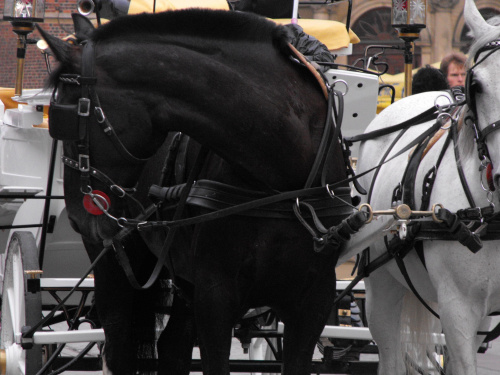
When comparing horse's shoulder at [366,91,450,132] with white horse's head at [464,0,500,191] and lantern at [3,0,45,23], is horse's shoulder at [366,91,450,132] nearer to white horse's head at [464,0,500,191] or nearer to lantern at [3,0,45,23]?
white horse's head at [464,0,500,191]

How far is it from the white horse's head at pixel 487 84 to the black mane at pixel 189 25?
0.70m

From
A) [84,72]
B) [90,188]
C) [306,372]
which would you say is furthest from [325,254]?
[84,72]

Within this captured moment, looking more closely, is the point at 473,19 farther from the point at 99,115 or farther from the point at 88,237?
the point at 88,237

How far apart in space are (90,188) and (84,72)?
35 cm

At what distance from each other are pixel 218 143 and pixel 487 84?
0.86m

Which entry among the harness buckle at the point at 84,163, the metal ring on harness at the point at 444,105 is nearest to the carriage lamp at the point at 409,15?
the metal ring on harness at the point at 444,105

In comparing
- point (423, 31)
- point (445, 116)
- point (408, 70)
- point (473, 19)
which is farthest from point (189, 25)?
point (423, 31)

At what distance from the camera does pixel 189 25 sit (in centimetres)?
265

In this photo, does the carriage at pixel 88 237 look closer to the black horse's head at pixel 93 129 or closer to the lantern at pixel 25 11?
the black horse's head at pixel 93 129

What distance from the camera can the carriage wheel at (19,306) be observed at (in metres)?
3.71

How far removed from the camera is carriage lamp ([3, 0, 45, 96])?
5023mm

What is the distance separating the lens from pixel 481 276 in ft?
8.73

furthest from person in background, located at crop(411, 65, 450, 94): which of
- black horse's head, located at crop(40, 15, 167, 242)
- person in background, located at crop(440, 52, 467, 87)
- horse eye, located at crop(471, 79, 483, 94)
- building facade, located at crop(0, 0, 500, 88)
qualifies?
building facade, located at crop(0, 0, 500, 88)

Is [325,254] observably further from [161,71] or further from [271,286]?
[161,71]
